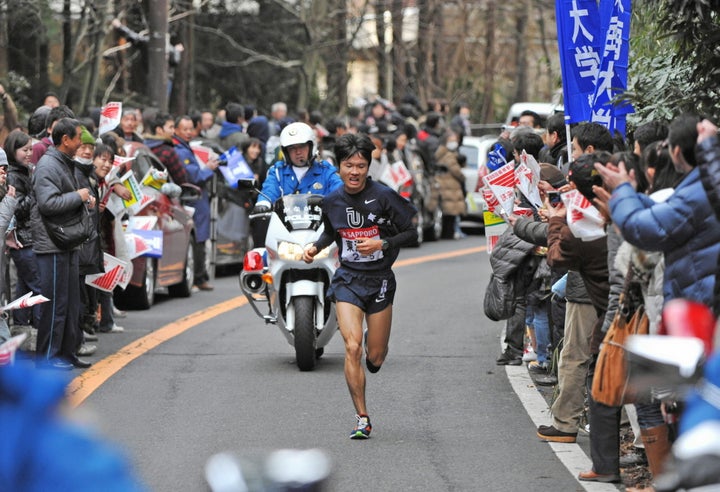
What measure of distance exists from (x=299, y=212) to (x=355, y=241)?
2.15 meters

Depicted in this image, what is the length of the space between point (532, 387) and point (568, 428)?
6.56ft

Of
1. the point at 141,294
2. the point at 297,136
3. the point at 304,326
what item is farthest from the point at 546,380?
the point at 141,294

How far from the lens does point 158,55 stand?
70.0 feet

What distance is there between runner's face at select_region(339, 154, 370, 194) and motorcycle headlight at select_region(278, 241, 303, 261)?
80.5 inches

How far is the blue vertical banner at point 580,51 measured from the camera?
10.3 m

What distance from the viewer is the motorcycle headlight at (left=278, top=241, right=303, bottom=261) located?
36.5 feet

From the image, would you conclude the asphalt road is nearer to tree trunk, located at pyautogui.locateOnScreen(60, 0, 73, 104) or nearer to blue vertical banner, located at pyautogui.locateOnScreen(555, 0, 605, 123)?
blue vertical banner, located at pyautogui.locateOnScreen(555, 0, 605, 123)

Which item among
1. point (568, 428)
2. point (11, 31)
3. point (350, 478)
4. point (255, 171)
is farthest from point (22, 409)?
point (11, 31)

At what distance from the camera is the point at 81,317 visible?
39.0 ft

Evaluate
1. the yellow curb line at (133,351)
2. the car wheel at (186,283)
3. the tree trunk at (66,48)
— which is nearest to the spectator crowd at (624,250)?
the yellow curb line at (133,351)

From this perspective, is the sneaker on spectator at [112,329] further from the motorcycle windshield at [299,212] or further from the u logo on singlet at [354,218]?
the u logo on singlet at [354,218]

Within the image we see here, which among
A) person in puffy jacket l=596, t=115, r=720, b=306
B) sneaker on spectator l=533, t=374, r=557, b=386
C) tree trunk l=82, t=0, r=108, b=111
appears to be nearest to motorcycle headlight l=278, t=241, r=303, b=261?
sneaker on spectator l=533, t=374, r=557, b=386

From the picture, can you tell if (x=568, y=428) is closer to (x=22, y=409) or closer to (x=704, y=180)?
(x=704, y=180)

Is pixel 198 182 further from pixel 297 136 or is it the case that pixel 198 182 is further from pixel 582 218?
pixel 582 218
